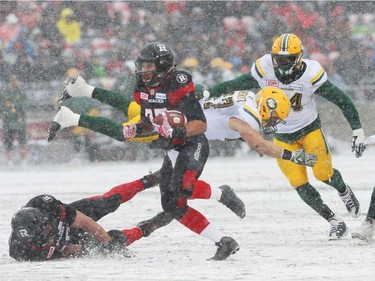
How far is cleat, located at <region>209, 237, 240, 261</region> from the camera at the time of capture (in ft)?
22.8

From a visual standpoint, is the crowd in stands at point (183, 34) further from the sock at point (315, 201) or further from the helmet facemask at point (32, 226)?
the helmet facemask at point (32, 226)

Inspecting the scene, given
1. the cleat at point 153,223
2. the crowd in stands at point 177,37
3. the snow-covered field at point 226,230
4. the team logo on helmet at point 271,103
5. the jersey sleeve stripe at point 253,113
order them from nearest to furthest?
the snow-covered field at point 226,230, the jersey sleeve stripe at point 253,113, the team logo on helmet at point 271,103, the cleat at point 153,223, the crowd in stands at point 177,37

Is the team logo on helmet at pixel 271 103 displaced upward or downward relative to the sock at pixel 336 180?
upward

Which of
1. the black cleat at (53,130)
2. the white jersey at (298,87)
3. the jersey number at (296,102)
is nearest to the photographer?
the black cleat at (53,130)

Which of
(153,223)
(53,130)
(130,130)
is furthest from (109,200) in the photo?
(53,130)

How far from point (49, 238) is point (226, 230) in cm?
259

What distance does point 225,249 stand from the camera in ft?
22.9

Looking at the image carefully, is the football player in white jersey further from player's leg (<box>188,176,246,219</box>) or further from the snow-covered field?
player's leg (<box>188,176,246,219</box>)

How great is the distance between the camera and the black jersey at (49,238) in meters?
6.92

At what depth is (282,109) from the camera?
756cm

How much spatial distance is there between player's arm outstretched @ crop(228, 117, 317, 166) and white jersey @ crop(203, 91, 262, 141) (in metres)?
0.06

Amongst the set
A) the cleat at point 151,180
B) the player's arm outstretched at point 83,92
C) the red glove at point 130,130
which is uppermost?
the player's arm outstretched at point 83,92

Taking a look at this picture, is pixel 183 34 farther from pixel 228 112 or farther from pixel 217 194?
pixel 228 112

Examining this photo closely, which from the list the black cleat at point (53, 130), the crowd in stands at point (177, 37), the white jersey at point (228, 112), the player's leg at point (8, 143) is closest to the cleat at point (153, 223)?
the white jersey at point (228, 112)
